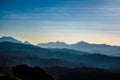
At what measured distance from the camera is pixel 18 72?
6201 inches

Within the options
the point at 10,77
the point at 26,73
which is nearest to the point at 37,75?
the point at 26,73

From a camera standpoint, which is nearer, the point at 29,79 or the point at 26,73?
the point at 29,79

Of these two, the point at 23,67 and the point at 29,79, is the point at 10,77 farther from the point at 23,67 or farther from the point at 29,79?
the point at 23,67

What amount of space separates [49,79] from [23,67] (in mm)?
22667

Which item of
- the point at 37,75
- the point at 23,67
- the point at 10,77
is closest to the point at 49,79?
the point at 37,75

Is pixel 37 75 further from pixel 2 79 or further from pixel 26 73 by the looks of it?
pixel 2 79

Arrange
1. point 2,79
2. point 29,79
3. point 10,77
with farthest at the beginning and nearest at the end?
point 29,79
point 10,77
point 2,79

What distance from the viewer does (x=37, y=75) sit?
542 feet

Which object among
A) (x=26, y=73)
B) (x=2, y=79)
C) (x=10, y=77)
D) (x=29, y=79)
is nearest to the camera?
(x=2, y=79)

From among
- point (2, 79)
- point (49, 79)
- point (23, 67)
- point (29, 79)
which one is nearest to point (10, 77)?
point (2, 79)

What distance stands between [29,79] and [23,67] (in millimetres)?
23957

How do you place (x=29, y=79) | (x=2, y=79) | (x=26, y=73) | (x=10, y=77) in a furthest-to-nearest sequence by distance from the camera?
(x=26, y=73) → (x=29, y=79) → (x=10, y=77) → (x=2, y=79)

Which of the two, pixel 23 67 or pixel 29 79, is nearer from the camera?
pixel 29 79

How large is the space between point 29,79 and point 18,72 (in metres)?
11.5
